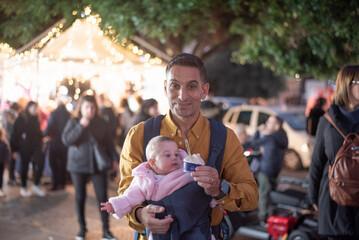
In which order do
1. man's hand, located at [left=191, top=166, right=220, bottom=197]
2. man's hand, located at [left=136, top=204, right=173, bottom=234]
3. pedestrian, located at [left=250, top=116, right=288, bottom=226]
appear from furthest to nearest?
1. pedestrian, located at [left=250, top=116, right=288, bottom=226]
2. man's hand, located at [left=136, top=204, right=173, bottom=234]
3. man's hand, located at [left=191, top=166, right=220, bottom=197]

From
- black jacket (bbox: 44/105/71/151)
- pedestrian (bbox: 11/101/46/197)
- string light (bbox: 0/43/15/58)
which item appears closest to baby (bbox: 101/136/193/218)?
string light (bbox: 0/43/15/58)

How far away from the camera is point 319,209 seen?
365 cm

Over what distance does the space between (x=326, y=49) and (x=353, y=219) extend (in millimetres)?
6068

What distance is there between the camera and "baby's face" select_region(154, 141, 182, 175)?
7.63ft

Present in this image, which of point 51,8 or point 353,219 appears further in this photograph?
point 51,8

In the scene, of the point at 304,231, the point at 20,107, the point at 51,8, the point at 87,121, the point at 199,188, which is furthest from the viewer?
the point at 20,107

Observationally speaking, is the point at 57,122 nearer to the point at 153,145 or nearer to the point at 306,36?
the point at 306,36

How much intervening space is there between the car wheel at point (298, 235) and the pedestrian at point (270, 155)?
5.64ft

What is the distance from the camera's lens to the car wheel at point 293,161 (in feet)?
42.1

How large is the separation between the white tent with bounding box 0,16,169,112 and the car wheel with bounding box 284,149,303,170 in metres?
4.06

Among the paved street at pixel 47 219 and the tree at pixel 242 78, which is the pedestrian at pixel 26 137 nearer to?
the paved street at pixel 47 219

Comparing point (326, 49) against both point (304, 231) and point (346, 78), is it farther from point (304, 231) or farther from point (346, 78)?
point (346, 78)

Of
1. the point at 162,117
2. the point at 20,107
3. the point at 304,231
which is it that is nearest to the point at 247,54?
the point at 20,107

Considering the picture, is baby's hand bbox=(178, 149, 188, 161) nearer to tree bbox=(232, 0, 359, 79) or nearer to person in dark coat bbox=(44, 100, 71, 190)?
tree bbox=(232, 0, 359, 79)
